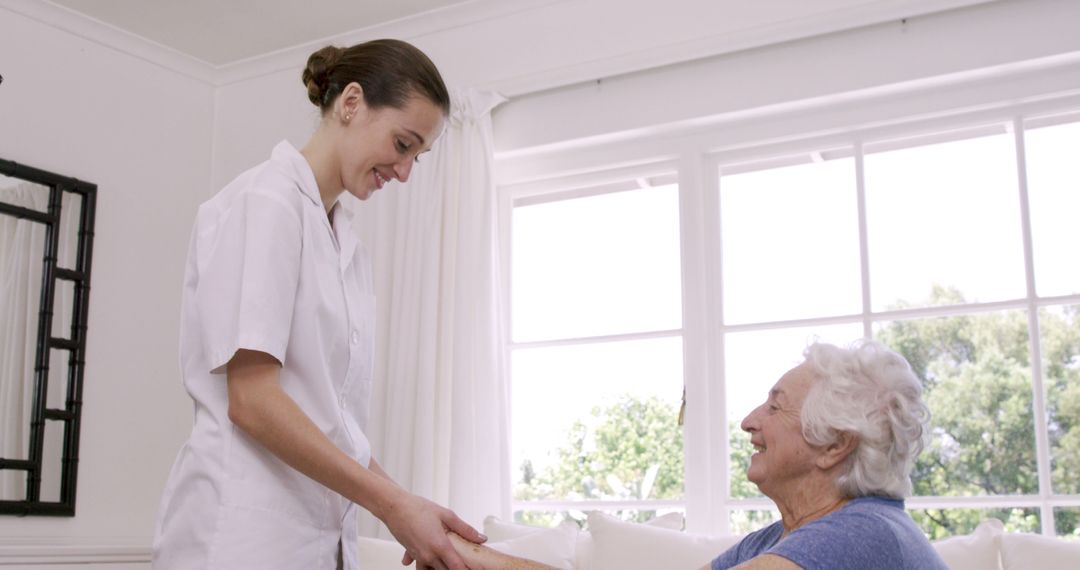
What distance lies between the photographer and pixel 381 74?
1.97 meters

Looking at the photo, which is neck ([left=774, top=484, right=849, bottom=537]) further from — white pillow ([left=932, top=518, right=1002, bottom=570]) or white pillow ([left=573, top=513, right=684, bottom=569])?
white pillow ([left=573, top=513, right=684, bottom=569])

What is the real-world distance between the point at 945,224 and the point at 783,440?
1811mm

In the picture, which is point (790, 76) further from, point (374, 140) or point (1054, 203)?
point (374, 140)

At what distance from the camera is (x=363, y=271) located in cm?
194

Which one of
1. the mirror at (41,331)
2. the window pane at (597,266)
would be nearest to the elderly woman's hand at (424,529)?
the window pane at (597,266)

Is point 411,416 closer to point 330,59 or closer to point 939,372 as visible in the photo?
point 939,372

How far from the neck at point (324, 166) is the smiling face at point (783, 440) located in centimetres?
87

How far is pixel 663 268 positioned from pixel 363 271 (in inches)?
94.5

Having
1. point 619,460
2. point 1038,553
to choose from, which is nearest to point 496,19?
point 619,460

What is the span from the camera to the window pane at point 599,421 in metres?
4.13

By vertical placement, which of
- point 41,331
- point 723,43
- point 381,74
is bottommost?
point 41,331

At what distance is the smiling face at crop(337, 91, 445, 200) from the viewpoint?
1958 mm

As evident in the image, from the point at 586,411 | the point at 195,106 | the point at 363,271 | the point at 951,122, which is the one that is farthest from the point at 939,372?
the point at 195,106

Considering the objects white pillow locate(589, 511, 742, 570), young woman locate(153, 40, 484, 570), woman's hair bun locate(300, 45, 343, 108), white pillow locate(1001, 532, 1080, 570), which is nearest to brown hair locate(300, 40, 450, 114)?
woman's hair bun locate(300, 45, 343, 108)
